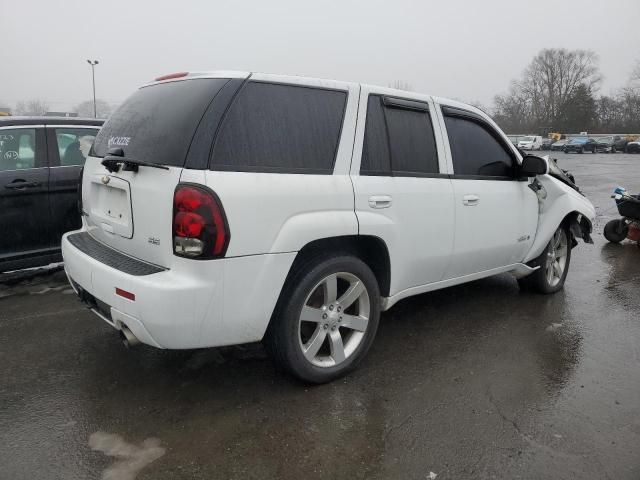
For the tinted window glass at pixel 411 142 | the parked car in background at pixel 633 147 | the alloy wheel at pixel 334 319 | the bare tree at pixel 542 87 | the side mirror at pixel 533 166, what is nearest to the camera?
the alloy wheel at pixel 334 319

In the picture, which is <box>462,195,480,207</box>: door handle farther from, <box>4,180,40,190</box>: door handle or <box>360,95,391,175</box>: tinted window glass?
<box>4,180,40,190</box>: door handle

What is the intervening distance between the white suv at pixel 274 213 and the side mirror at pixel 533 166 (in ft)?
1.95

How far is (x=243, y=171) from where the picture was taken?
2.61 meters

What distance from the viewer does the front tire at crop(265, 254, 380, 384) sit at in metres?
2.83

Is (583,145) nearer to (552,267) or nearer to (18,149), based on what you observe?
(552,267)

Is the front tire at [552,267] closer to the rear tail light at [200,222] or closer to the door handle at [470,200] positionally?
the door handle at [470,200]

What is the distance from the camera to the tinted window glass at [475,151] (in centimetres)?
382

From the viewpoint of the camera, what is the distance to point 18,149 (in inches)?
191

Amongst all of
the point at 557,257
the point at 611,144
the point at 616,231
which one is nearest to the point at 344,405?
the point at 557,257

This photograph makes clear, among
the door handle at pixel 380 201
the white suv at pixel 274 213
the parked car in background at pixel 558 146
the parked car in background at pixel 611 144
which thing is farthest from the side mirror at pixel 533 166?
the parked car in background at pixel 558 146

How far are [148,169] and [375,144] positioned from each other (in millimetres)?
1415

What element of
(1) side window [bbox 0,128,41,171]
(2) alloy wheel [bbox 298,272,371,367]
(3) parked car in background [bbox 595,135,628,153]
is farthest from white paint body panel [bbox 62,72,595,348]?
(3) parked car in background [bbox 595,135,628,153]

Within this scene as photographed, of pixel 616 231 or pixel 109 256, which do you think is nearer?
pixel 109 256

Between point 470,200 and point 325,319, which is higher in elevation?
point 470,200
